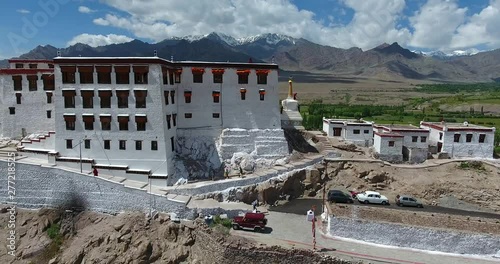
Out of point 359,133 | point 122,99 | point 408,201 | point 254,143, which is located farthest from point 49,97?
point 408,201

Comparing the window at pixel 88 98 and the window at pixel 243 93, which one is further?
the window at pixel 243 93

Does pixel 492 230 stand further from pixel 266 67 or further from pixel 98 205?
pixel 98 205

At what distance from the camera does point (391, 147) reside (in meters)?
40.0

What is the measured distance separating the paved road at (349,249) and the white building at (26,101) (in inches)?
887

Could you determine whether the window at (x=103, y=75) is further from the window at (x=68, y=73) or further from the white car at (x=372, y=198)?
the white car at (x=372, y=198)

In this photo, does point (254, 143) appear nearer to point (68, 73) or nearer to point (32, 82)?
point (68, 73)

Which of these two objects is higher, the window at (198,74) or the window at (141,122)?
the window at (198,74)

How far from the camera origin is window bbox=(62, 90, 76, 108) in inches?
1248

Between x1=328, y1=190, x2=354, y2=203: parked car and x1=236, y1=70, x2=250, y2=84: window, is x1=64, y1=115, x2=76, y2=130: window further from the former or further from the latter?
x1=328, y1=190, x2=354, y2=203: parked car

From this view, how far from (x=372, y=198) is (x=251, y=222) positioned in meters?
12.0

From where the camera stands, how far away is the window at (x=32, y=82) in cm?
3669

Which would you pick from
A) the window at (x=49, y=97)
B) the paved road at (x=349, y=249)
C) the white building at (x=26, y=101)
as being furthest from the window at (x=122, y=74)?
the paved road at (x=349, y=249)

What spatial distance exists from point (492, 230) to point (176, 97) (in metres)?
26.4

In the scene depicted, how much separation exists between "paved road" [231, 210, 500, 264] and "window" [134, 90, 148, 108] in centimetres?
1260
